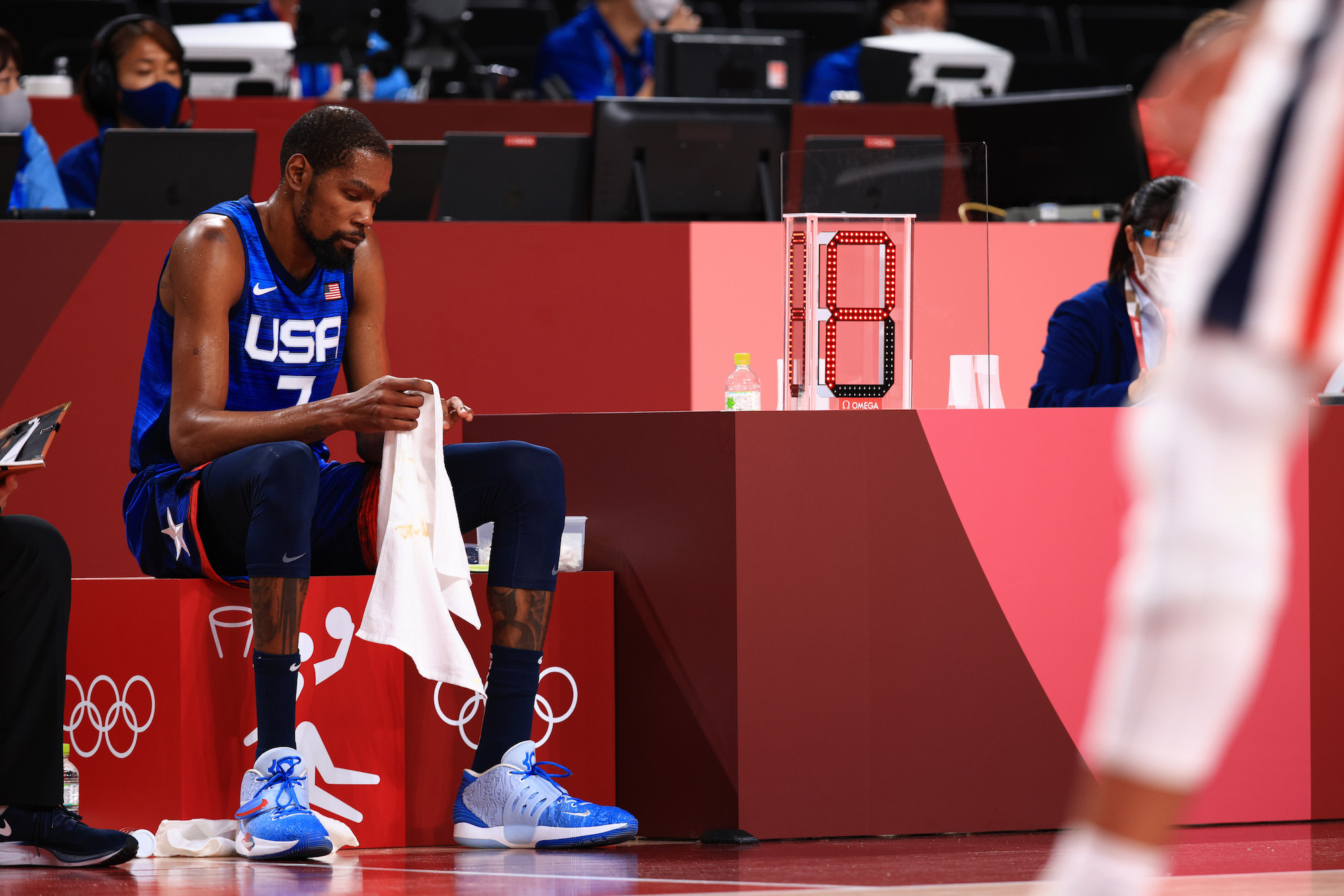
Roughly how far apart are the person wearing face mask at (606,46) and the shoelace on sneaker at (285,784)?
3.99 m

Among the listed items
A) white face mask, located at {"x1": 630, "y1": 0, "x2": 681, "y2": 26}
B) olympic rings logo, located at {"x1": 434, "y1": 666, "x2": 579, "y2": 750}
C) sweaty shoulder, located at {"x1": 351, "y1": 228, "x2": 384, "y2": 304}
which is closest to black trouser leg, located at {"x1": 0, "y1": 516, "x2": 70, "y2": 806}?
olympic rings logo, located at {"x1": 434, "y1": 666, "x2": 579, "y2": 750}

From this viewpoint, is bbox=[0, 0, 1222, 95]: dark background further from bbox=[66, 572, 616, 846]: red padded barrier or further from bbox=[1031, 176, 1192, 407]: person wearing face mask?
bbox=[66, 572, 616, 846]: red padded barrier

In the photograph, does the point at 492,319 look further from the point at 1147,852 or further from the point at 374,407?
the point at 1147,852

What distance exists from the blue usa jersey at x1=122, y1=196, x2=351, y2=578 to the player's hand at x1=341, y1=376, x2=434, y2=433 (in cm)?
25

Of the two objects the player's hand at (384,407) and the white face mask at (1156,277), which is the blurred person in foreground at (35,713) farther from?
the white face mask at (1156,277)

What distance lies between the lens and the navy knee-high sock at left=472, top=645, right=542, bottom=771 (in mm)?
2412

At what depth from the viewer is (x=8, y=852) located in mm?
2273

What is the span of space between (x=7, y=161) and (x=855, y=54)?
125 inches

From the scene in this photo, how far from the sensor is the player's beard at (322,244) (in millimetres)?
2592

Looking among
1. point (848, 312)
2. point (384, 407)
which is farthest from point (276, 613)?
point (848, 312)

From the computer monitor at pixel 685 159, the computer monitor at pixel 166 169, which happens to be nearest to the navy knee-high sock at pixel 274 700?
the computer monitor at pixel 166 169

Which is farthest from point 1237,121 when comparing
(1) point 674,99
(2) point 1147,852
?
(1) point 674,99

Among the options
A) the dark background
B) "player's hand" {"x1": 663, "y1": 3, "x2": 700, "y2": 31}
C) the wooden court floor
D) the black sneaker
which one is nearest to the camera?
the wooden court floor

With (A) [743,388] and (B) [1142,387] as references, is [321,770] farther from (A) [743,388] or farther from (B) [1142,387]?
(B) [1142,387]
